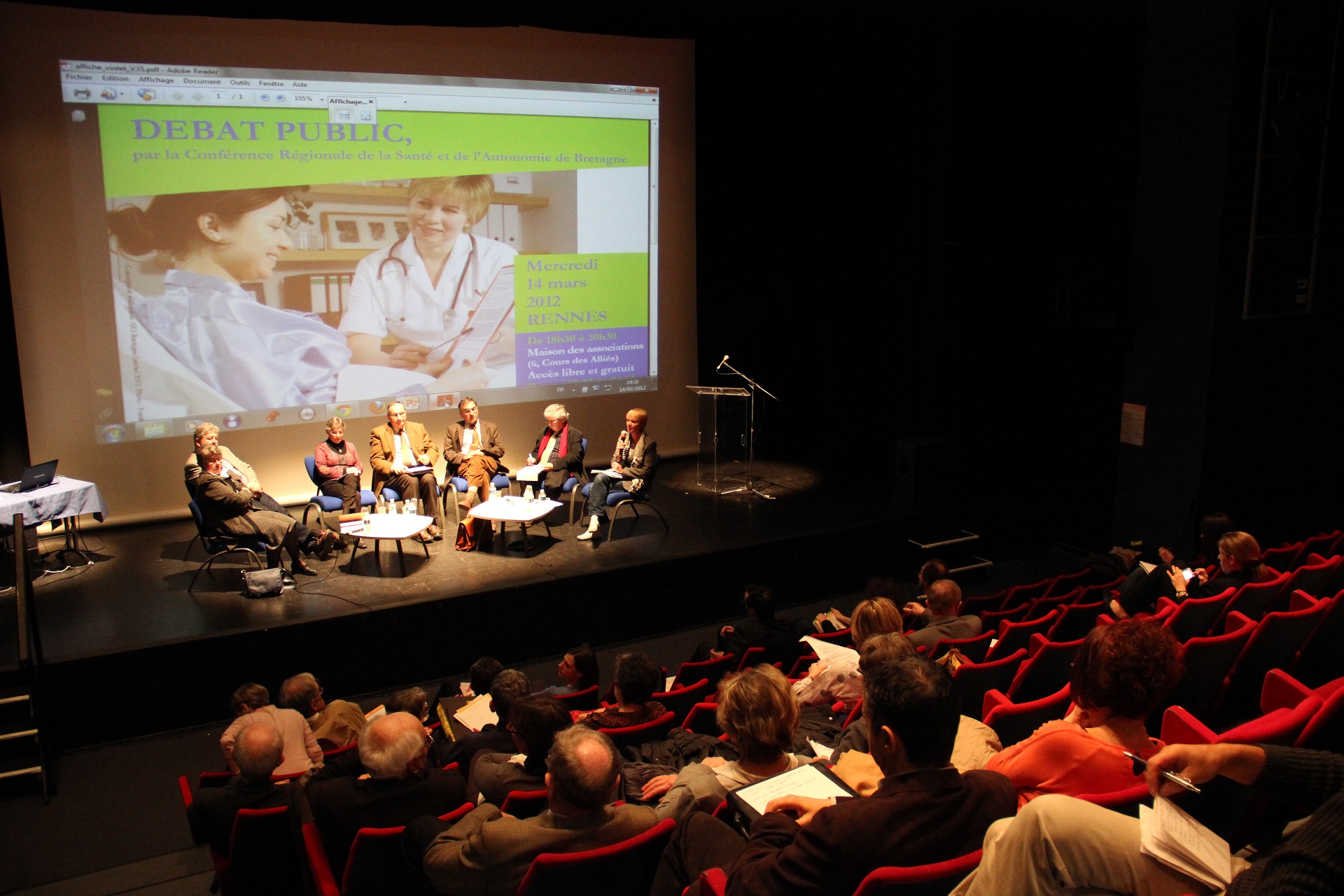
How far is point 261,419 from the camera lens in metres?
7.51

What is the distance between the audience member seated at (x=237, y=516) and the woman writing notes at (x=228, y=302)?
54.8 inches

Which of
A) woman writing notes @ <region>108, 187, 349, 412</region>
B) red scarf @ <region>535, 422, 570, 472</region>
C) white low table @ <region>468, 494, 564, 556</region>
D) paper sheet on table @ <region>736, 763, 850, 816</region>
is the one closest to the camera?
paper sheet on table @ <region>736, 763, 850, 816</region>

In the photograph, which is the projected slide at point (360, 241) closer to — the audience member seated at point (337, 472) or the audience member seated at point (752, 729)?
the audience member seated at point (337, 472)

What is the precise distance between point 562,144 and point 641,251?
1.16 m

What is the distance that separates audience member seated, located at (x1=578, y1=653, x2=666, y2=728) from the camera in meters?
3.42

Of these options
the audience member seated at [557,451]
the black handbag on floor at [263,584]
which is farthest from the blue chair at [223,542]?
the audience member seated at [557,451]

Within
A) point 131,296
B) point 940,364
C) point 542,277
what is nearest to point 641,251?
point 542,277

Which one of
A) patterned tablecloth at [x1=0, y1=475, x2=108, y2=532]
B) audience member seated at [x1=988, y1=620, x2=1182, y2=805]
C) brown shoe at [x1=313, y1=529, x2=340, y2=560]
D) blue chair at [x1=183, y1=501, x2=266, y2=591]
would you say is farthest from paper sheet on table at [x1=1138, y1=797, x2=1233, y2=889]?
patterned tablecloth at [x1=0, y1=475, x2=108, y2=532]

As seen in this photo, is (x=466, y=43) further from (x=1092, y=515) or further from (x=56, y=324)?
(x=1092, y=515)

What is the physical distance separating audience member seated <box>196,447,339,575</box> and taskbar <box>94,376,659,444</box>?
1.31m

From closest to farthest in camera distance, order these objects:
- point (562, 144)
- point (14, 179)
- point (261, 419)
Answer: point (14, 179), point (261, 419), point (562, 144)

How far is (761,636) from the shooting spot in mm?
4441

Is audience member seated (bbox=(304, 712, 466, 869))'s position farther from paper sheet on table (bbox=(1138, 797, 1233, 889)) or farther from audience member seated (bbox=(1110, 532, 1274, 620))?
audience member seated (bbox=(1110, 532, 1274, 620))

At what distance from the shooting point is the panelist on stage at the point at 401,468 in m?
7.01
